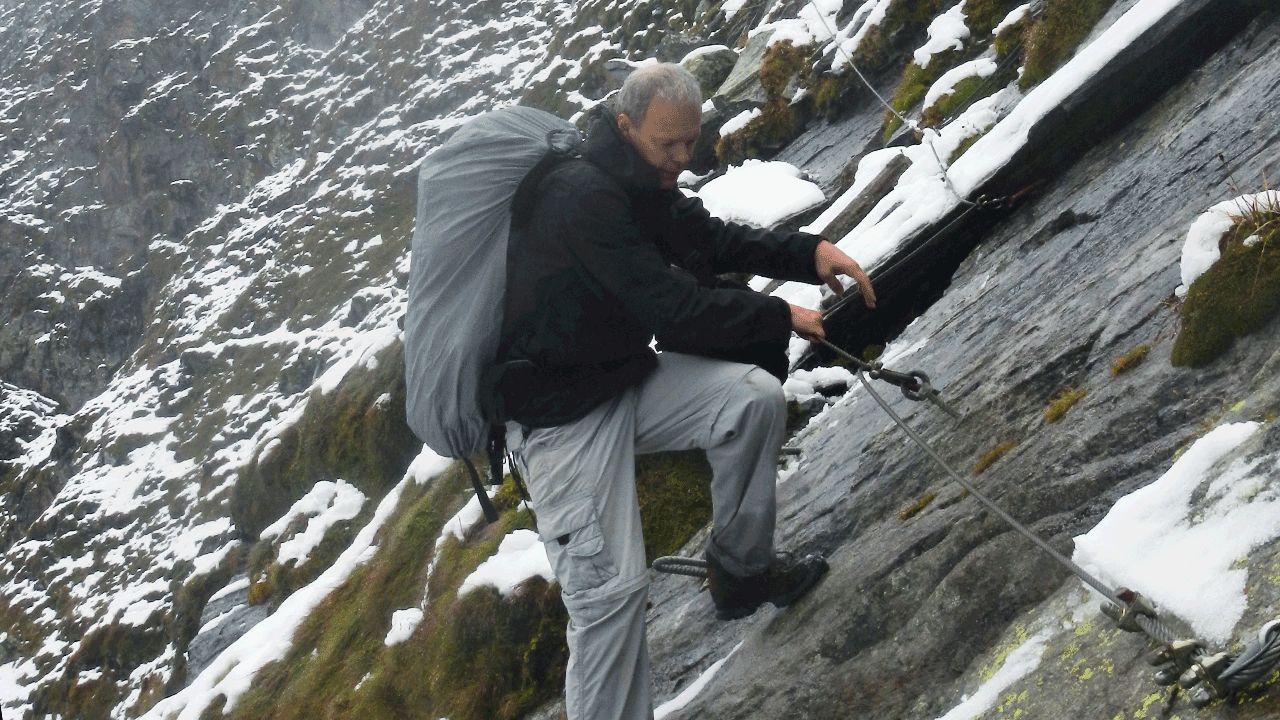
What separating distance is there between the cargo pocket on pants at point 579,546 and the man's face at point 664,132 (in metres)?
1.53

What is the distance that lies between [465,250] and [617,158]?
0.79 m

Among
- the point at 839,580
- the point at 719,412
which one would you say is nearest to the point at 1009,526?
the point at 839,580

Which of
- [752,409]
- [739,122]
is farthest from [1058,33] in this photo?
[739,122]

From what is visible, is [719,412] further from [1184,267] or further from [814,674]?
[1184,267]

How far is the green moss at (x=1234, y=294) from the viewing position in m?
3.54

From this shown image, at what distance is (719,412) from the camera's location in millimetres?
4258

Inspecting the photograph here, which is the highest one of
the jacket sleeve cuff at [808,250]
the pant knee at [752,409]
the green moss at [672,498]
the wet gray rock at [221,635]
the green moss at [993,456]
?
the jacket sleeve cuff at [808,250]

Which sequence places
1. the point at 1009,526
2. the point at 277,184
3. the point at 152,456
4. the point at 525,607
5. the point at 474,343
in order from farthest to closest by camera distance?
the point at 277,184 < the point at 152,456 < the point at 525,607 < the point at 474,343 < the point at 1009,526

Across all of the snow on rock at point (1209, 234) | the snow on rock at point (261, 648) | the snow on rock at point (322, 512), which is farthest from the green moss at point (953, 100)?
the snow on rock at point (322, 512)

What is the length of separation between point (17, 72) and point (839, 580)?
109 metres

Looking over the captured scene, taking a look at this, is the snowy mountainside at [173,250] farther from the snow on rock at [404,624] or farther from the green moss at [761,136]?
the green moss at [761,136]

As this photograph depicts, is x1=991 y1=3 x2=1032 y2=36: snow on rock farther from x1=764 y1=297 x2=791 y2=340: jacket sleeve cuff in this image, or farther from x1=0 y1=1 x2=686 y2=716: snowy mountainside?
x1=0 y1=1 x2=686 y2=716: snowy mountainside

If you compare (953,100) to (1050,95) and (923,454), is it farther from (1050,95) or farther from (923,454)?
(923,454)

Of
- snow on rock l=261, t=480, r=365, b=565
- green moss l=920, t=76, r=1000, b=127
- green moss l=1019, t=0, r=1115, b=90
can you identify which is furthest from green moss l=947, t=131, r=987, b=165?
snow on rock l=261, t=480, r=365, b=565
